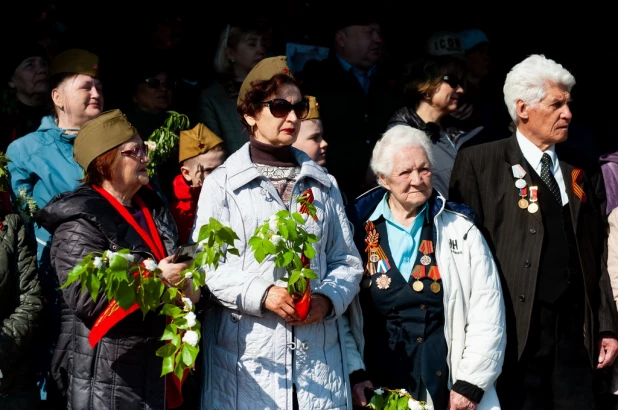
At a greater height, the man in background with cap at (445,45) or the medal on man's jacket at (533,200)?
the man in background with cap at (445,45)

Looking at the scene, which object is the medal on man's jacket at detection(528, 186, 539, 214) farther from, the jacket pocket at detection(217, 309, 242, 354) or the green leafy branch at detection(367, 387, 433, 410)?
the jacket pocket at detection(217, 309, 242, 354)

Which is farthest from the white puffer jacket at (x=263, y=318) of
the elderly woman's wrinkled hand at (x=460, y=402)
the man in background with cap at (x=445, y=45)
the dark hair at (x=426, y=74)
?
the man in background with cap at (x=445, y=45)

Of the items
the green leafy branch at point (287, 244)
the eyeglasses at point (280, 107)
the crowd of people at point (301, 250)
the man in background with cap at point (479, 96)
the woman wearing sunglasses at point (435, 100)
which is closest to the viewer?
the green leafy branch at point (287, 244)

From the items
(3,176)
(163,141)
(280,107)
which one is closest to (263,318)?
(280,107)

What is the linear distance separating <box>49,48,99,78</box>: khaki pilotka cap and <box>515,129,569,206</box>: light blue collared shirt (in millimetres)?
2357

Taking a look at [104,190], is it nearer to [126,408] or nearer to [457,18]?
[126,408]

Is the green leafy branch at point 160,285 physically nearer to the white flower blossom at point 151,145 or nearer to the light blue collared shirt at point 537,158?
the white flower blossom at point 151,145

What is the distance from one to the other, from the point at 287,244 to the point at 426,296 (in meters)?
0.96

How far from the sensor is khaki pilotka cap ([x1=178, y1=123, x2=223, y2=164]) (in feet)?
21.0

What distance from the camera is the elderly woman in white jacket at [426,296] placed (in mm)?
5625

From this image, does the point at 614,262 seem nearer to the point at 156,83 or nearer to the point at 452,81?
the point at 452,81

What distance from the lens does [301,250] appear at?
493 centimetres

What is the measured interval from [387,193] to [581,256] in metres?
1.10

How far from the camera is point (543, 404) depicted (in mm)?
6012
